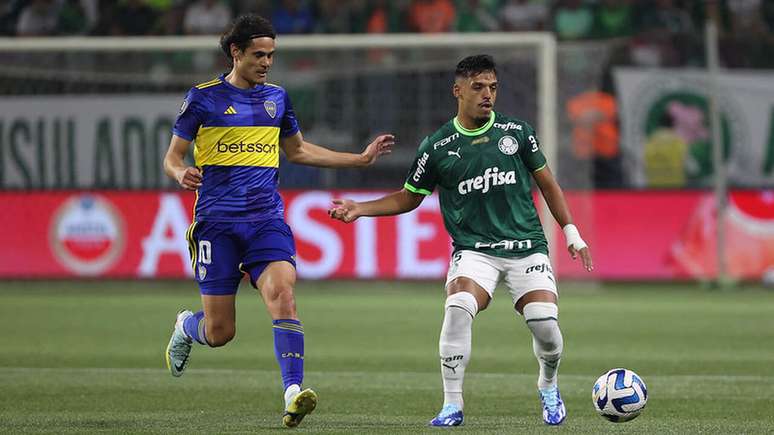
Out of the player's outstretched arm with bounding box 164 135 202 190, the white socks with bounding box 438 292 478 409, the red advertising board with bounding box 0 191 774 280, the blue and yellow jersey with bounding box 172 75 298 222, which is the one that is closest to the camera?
the player's outstretched arm with bounding box 164 135 202 190

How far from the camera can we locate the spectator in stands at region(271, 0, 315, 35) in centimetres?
2556

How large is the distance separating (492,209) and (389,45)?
1342 cm

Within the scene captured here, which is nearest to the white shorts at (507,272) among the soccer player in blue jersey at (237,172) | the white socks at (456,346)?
the white socks at (456,346)

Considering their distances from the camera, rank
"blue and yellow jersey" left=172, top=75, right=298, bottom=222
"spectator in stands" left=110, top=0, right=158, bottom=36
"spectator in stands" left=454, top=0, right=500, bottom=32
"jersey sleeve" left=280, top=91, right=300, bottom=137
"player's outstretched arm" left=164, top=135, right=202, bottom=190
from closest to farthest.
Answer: "player's outstretched arm" left=164, top=135, right=202, bottom=190 < "blue and yellow jersey" left=172, top=75, right=298, bottom=222 < "jersey sleeve" left=280, top=91, right=300, bottom=137 < "spectator in stands" left=110, top=0, right=158, bottom=36 < "spectator in stands" left=454, top=0, right=500, bottom=32

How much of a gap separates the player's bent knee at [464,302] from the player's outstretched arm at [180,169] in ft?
5.15

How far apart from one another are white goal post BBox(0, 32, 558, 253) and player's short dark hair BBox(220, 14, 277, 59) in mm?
12683

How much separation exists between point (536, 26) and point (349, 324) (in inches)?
427

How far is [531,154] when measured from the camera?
8836 millimetres

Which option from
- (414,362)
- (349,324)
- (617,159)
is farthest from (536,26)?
(414,362)

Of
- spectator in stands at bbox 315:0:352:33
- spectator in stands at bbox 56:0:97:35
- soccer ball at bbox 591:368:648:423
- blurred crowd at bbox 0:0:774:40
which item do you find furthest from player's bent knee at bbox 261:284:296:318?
spectator in stands at bbox 56:0:97:35

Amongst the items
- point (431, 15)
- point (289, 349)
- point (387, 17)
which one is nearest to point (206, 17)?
point (387, 17)

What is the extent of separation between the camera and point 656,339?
14.5m

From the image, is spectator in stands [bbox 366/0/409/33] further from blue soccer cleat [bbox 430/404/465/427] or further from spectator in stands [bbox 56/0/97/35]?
blue soccer cleat [bbox 430/404/465/427]

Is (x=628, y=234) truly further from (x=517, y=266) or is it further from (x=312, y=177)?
(x=517, y=266)
